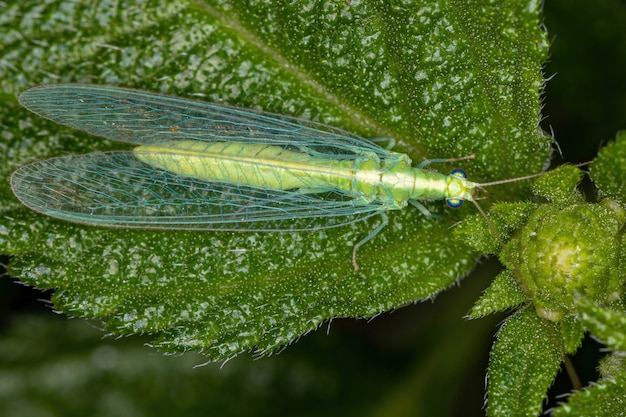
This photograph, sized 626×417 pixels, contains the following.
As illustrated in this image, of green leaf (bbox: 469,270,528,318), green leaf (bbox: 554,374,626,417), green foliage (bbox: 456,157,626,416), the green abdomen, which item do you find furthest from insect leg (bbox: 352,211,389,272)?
green leaf (bbox: 554,374,626,417)

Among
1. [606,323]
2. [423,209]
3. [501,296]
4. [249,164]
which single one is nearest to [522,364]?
[501,296]

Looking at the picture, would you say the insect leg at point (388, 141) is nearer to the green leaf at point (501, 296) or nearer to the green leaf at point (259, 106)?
the green leaf at point (259, 106)

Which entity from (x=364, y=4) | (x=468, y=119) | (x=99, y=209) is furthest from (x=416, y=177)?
(x=99, y=209)

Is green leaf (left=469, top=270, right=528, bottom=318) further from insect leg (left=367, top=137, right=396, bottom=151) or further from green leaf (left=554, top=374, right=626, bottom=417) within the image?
insect leg (left=367, top=137, right=396, bottom=151)

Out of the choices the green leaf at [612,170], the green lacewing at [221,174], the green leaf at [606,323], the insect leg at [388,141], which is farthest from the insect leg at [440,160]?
the green leaf at [606,323]

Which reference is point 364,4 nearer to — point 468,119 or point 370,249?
point 468,119

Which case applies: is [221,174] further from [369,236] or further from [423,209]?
[423,209]
